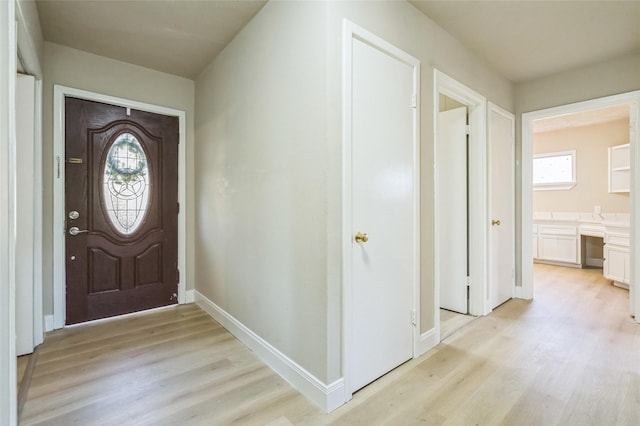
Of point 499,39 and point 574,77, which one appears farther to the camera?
point 574,77

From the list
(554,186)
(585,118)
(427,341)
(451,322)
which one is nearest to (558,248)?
(554,186)

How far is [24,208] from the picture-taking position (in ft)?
7.51

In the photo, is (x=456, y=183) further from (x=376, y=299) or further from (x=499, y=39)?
(x=376, y=299)

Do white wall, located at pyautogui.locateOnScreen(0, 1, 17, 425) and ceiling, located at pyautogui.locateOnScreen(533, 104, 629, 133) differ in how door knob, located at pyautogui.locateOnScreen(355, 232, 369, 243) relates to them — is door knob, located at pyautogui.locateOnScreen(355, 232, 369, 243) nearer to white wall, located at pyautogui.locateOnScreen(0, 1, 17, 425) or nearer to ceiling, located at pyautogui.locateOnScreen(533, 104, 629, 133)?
white wall, located at pyautogui.locateOnScreen(0, 1, 17, 425)

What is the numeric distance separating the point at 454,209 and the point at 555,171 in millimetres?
4069

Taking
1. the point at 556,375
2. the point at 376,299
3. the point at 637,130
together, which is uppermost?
the point at 637,130

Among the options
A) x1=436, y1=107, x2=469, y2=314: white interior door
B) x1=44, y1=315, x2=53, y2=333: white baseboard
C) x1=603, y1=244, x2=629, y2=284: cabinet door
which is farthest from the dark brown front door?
x1=603, y1=244, x2=629, y2=284: cabinet door

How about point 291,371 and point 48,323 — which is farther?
point 48,323

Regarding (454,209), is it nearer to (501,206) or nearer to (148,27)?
(501,206)

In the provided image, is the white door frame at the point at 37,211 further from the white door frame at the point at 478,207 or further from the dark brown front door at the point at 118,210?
the white door frame at the point at 478,207

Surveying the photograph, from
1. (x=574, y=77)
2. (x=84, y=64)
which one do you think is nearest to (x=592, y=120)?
(x=574, y=77)

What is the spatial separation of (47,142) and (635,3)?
467cm

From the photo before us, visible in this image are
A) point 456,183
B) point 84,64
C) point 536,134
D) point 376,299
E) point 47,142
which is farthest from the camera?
point 536,134

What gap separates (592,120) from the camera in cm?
503
